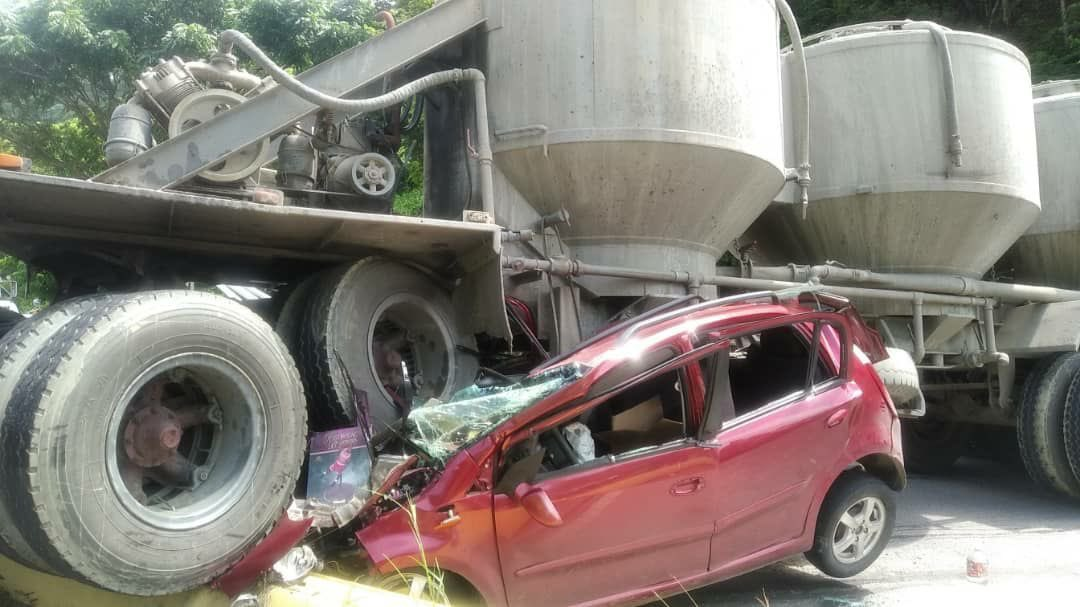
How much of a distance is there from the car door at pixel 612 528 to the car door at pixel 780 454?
0.44 feet

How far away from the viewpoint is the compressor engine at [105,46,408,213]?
396cm

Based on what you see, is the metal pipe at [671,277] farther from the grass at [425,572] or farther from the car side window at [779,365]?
the grass at [425,572]

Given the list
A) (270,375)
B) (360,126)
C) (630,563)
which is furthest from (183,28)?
(630,563)

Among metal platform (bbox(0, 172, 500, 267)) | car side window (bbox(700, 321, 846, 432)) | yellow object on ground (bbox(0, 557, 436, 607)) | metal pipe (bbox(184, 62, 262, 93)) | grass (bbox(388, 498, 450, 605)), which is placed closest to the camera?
yellow object on ground (bbox(0, 557, 436, 607))

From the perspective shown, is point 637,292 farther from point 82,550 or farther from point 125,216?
point 82,550

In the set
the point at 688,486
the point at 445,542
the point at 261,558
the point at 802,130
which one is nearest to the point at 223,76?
the point at 261,558

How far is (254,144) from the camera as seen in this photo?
4.01 metres

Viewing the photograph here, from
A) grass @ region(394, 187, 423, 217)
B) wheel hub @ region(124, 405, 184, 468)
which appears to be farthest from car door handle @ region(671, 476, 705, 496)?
grass @ region(394, 187, 423, 217)

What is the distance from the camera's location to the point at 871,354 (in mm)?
4918

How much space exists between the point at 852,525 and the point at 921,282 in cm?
330

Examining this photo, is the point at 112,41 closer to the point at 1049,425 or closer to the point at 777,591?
the point at 777,591

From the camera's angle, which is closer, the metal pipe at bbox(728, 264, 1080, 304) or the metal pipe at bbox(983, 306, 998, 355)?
the metal pipe at bbox(728, 264, 1080, 304)

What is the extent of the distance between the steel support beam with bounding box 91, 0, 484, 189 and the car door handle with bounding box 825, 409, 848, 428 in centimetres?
309

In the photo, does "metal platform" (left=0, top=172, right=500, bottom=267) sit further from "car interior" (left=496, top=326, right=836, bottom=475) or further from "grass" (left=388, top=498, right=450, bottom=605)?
"grass" (left=388, top=498, right=450, bottom=605)
